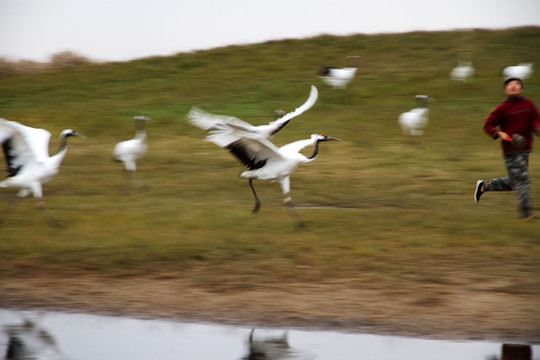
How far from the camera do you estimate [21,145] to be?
9.95 m

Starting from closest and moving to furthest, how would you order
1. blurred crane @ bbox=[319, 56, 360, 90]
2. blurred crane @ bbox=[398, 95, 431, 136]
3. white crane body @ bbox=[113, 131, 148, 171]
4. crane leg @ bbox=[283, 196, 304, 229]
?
crane leg @ bbox=[283, 196, 304, 229], white crane body @ bbox=[113, 131, 148, 171], blurred crane @ bbox=[398, 95, 431, 136], blurred crane @ bbox=[319, 56, 360, 90]

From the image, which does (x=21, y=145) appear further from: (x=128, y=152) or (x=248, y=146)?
(x=128, y=152)

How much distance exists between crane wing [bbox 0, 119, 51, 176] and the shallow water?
12.8ft

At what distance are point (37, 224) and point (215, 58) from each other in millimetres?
20019

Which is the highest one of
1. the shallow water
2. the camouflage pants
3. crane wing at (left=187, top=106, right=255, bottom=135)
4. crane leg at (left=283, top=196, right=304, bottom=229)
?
crane wing at (left=187, top=106, right=255, bottom=135)

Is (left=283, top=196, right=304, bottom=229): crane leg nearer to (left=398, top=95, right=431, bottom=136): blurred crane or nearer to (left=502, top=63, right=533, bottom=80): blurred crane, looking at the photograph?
(left=398, top=95, right=431, bottom=136): blurred crane

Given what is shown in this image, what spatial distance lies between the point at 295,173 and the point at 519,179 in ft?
19.1

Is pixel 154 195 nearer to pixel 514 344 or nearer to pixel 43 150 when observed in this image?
pixel 43 150

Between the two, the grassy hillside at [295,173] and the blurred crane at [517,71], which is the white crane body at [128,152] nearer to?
the grassy hillside at [295,173]

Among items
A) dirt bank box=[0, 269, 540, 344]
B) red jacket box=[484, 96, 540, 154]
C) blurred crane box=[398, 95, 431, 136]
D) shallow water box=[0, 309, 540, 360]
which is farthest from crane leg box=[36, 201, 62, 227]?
blurred crane box=[398, 95, 431, 136]

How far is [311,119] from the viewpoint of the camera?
20.4 m

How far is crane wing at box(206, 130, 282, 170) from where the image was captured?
372 inches

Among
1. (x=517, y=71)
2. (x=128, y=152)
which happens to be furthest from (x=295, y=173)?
A: (x=517, y=71)

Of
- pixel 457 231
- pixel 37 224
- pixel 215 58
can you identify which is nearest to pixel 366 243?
pixel 457 231
